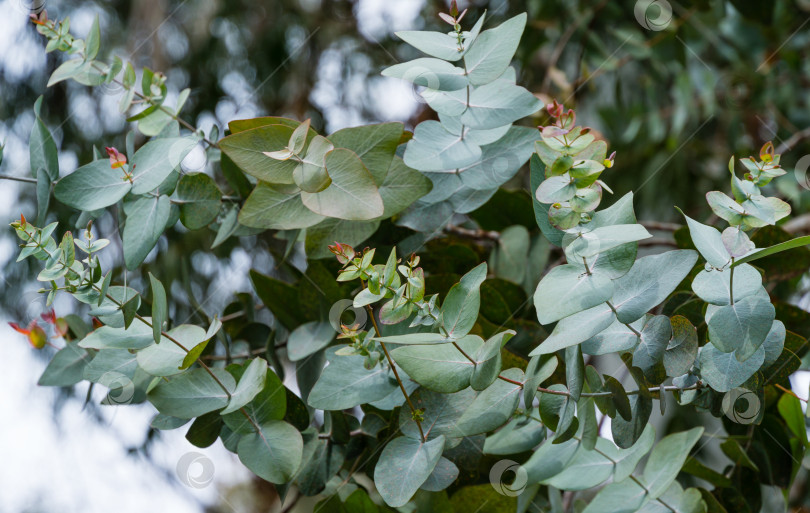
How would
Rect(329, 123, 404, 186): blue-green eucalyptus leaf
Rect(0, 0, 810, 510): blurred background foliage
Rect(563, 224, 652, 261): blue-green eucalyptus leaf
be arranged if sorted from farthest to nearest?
Rect(0, 0, 810, 510): blurred background foliage < Rect(329, 123, 404, 186): blue-green eucalyptus leaf < Rect(563, 224, 652, 261): blue-green eucalyptus leaf

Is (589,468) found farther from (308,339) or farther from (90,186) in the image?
(90,186)

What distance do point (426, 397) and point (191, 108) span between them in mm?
1130

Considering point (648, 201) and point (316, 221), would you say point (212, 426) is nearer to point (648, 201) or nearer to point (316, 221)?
point (316, 221)

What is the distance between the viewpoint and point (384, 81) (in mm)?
1374

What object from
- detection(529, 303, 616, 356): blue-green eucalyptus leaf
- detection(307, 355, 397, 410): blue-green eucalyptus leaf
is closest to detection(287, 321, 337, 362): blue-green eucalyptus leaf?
detection(307, 355, 397, 410): blue-green eucalyptus leaf

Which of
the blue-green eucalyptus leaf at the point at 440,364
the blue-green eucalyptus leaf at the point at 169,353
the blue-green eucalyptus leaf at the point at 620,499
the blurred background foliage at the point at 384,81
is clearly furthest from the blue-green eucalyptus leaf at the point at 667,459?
the blurred background foliage at the point at 384,81

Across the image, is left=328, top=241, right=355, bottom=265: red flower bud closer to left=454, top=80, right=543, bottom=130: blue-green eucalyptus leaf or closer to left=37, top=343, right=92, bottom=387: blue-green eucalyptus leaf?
left=454, top=80, right=543, bottom=130: blue-green eucalyptus leaf

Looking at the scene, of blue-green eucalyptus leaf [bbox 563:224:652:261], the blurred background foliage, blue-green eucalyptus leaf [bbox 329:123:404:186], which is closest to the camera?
blue-green eucalyptus leaf [bbox 563:224:652:261]

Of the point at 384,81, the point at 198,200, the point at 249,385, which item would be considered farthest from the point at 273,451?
the point at 384,81

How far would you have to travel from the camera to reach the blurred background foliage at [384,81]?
0.99 m

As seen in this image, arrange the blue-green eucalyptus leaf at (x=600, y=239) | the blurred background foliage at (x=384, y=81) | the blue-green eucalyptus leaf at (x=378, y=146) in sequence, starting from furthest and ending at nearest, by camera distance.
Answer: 1. the blurred background foliage at (x=384, y=81)
2. the blue-green eucalyptus leaf at (x=378, y=146)
3. the blue-green eucalyptus leaf at (x=600, y=239)

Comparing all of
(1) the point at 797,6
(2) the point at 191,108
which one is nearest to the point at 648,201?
(1) the point at 797,6

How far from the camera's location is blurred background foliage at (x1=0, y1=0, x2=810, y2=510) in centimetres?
99

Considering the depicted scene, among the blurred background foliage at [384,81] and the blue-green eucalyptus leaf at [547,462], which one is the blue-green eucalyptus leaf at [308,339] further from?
the blurred background foliage at [384,81]
